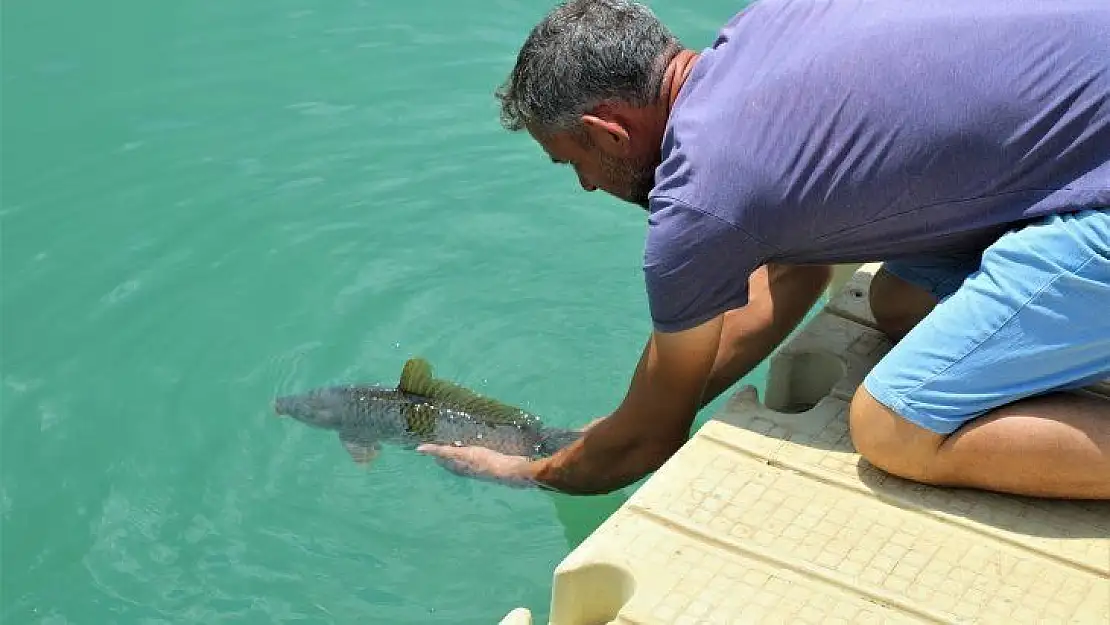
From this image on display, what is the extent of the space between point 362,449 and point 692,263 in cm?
205

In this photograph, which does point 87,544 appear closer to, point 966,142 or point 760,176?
point 760,176

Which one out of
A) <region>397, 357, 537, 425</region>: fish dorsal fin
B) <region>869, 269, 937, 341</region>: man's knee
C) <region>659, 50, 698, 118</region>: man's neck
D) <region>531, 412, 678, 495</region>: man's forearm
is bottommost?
<region>397, 357, 537, 425</region>: fish dorsal fin

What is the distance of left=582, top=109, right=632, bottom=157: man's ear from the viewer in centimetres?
312

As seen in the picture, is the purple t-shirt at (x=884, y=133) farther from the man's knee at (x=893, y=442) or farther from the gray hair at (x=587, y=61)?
the man's knee at (x=893, y=442)

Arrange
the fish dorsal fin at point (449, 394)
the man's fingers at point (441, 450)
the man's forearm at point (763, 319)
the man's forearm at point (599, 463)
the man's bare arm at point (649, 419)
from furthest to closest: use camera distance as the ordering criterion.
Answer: the fish dorsal fin at point (449, 394) → the man's fingers at point (441, 450) → the man's forearm at point (763, 319) → the man's forearm at point (599, 463) → the man's bare arm at point (649, 419)

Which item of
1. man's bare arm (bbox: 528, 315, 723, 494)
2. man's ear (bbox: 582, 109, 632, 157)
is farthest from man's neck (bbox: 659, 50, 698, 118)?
man's bare arm (bbox: 528, 315, 723, 494)

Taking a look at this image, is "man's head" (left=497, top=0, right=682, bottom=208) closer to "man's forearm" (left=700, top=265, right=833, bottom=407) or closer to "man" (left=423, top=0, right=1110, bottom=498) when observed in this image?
"man" (left=423, top=0, right=1110, bottom=498)

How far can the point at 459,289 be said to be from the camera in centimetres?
562

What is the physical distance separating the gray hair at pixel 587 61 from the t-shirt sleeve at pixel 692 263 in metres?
0.30

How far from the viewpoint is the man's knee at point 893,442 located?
304cm

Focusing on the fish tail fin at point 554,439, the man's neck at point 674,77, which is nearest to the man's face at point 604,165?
the man's neck at point 674,77

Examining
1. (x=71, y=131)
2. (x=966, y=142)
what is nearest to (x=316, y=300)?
(x=71, y=131)

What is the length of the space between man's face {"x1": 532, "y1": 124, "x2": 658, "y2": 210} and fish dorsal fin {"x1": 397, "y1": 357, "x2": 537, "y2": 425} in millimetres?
1427

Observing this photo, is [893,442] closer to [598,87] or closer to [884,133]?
[884,133]
